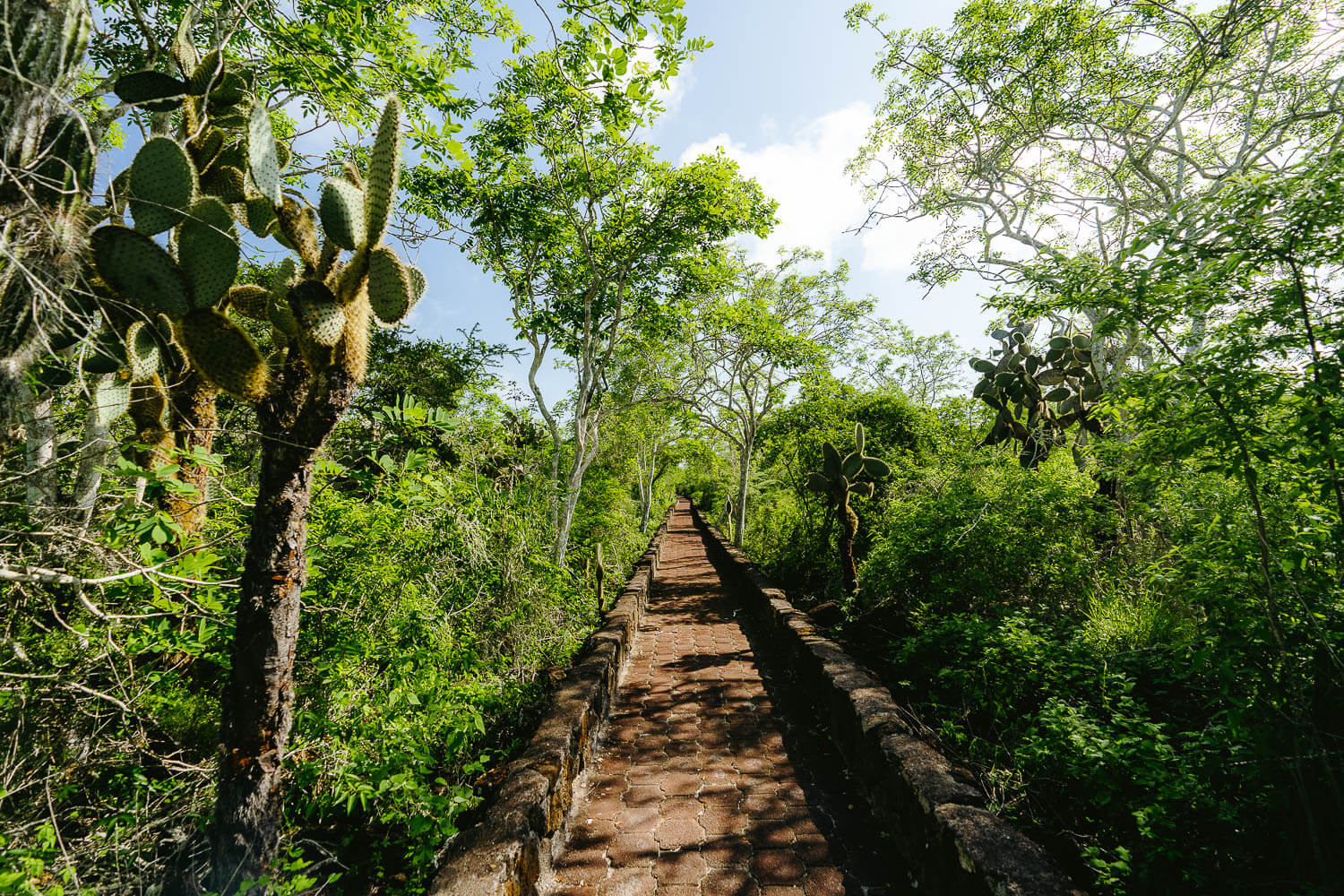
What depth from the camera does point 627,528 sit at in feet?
40.8

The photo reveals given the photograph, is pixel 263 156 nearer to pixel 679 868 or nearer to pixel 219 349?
pixel 219 349

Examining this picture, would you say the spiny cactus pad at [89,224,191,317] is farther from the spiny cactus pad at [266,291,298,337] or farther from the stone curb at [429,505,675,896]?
the stone curb at [429,505,675,896]

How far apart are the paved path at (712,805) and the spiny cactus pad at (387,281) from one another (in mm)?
2718

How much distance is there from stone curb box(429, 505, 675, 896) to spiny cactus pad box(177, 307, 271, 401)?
2.01m

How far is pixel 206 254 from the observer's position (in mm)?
1968

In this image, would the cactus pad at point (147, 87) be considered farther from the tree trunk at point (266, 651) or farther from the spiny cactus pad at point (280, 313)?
the tree trunk at point (266, 651)

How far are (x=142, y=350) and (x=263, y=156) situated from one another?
A: 1.00 metres

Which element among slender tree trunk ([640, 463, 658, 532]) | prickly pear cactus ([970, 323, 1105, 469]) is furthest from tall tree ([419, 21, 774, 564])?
slender tree trunk ([640, 463, 658, 532])

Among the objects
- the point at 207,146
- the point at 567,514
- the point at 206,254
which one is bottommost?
the point at 567,514

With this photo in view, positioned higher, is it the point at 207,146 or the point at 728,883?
the point at 207,146

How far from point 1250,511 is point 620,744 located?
12.6 ft

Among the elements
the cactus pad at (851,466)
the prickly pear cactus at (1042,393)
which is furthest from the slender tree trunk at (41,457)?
the prickly pear cactus at (1042,393)

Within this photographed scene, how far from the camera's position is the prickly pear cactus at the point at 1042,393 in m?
7.00

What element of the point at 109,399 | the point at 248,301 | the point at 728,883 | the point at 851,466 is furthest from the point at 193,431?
the point at 851,466
